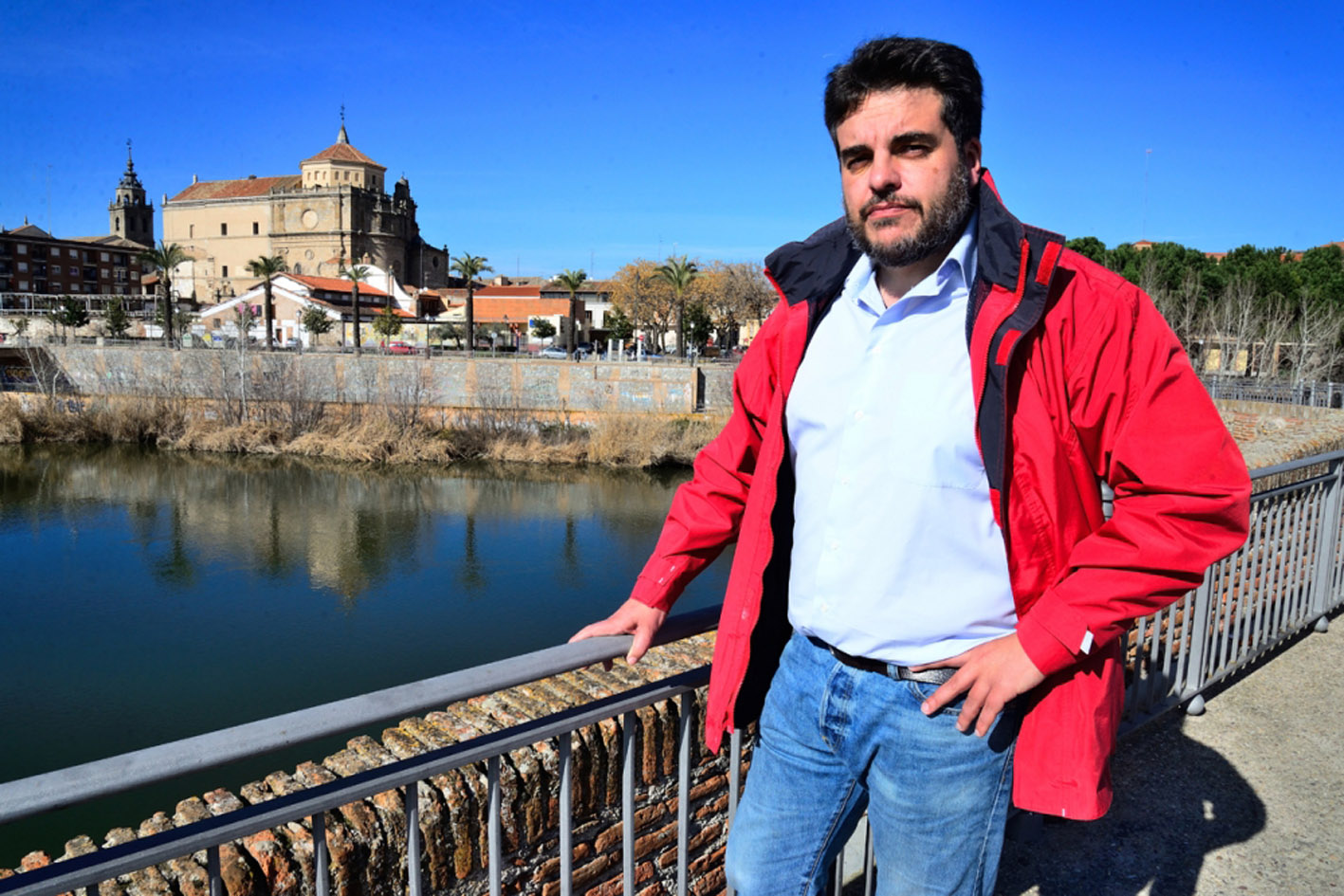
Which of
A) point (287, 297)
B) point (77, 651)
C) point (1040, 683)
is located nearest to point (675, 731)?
point (1040, 683)

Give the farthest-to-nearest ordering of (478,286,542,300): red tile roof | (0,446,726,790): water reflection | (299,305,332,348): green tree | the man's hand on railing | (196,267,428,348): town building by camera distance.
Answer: (478,286,542,300): red tile roof → (196,267,428,348): town building → (299,305,332,348): green tree → (0,446,726,790): water reflection → the man's hand on railing

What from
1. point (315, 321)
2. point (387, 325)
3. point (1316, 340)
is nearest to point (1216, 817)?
point (1316, 340)

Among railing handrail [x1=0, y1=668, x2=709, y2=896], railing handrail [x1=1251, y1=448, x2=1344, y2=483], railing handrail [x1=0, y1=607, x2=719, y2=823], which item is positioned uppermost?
railing handrail [x1=1251, y1=448, x2=1344, y2=483]

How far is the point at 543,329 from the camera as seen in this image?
6397cm

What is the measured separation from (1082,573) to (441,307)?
7840 centimetres

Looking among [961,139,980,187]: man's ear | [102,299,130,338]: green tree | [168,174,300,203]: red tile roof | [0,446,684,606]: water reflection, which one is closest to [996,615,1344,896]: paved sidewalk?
[961,139,980,187]: man's ear

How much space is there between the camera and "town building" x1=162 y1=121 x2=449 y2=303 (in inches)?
3088

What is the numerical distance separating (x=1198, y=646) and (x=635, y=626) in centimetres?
273

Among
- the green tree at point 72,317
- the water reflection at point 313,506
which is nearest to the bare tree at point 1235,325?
the water reflection at point 313,506

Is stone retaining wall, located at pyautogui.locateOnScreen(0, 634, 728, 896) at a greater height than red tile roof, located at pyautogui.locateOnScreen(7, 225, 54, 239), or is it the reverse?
red tile roof, located at pyautogui.locateOnScreen(7, 225, 54, 239)

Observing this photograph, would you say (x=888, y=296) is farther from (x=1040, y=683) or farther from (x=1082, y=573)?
(x=1040, y=683)

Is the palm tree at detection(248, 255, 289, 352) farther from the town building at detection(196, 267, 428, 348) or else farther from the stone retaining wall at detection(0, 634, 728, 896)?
the stone retaining wall at detection(0, 634, 728, 896)

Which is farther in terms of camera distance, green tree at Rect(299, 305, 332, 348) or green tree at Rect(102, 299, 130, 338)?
green tree at Rect(102, 299, 130, 338)

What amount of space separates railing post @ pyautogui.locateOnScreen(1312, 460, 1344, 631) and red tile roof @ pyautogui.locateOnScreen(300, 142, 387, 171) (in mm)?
85728
